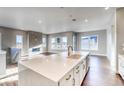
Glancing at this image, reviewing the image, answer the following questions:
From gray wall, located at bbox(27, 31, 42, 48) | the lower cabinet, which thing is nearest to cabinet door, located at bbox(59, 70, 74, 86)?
the lower cabinet

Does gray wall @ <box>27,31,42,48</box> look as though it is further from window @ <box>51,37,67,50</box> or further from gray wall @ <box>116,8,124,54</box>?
gray wall @ <box>116,8,124,54</box>

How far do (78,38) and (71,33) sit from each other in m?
1.37

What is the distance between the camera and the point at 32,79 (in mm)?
1629

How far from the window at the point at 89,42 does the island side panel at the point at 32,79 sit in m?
9.18

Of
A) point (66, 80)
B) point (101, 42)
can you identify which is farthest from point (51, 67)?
point (101, 42)

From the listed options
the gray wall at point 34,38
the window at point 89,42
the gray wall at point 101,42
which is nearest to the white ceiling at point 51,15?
the gray wall at point 34,38

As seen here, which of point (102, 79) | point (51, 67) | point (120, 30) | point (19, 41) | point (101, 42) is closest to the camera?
point (51, 67)

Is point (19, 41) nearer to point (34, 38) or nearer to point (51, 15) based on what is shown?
point (34, 38)

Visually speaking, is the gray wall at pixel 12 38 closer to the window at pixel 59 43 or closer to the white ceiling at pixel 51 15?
the white ceiling at pixel 51 15

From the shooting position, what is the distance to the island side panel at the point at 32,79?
48.8 inches

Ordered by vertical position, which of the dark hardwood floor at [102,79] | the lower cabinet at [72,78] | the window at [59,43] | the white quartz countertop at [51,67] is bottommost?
the dark hardwood floor at [102,79]

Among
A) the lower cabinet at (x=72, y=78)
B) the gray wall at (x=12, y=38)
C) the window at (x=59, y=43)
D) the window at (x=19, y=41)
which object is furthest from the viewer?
the window at (x=59, y=43)

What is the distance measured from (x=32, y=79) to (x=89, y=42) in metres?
9.82
